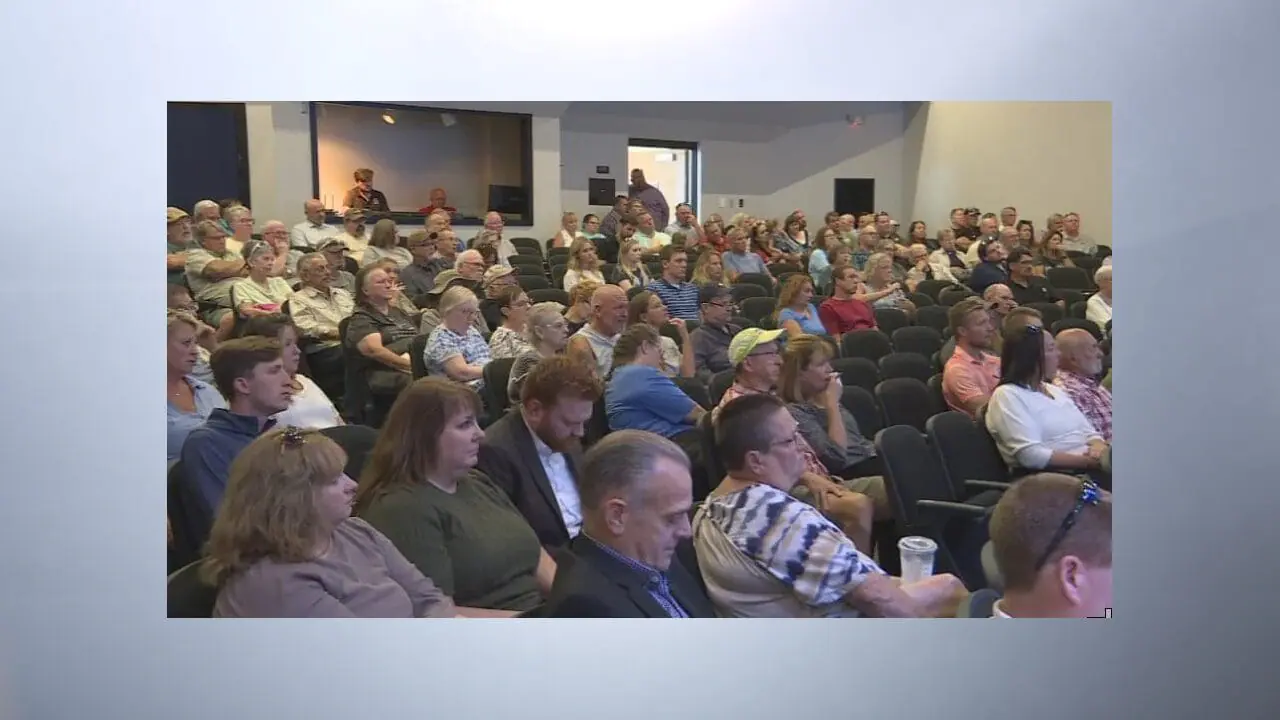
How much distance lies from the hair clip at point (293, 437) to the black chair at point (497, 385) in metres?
0.43

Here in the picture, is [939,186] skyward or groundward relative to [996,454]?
skyward

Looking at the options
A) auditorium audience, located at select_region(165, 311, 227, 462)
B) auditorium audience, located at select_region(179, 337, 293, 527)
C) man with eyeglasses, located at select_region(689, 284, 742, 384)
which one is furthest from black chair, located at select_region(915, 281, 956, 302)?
auditorium audience, located at select_region(165, 311, 227, 462)

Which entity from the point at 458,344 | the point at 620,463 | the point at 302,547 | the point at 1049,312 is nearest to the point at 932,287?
the point at 1049,312

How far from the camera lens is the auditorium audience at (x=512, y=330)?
9.08 ft

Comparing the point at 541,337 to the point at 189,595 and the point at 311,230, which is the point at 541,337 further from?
the point at 189,595

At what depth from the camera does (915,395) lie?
2.82 m

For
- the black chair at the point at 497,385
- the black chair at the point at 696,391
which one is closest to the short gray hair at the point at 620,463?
the black chair at the point at 696,391

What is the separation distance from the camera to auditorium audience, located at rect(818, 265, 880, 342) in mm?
2875

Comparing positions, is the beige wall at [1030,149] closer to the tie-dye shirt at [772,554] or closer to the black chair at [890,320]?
the black chair at [890,320]

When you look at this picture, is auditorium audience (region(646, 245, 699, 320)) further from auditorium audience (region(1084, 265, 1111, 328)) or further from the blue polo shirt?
auditorium audience (region(1084, 265, 1111, 328))
